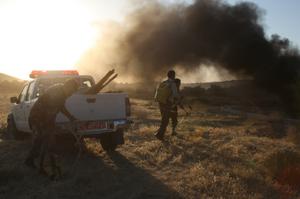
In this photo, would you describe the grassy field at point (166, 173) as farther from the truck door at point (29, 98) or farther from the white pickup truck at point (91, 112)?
the truck door at point (29, 98)

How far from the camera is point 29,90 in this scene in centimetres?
1057

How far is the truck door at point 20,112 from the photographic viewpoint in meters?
10.4

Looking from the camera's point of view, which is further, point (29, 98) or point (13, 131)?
point (13, 131)

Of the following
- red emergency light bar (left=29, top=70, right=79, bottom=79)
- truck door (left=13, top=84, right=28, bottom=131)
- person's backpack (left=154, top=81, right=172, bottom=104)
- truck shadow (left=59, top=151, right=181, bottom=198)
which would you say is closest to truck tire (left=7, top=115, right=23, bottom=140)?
truck door (left=13, top=84, right=28, bottom=131)

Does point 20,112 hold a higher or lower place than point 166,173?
higher

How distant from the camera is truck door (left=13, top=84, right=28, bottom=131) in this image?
10.4 metres

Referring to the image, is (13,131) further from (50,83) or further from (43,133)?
(43,133)

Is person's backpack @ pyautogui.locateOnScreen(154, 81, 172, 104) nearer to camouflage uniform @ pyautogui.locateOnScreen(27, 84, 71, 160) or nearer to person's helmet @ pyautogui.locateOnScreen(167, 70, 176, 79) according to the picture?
person's helmet @ pyautogui.locateOnScreen(167, 70, 176, 79)

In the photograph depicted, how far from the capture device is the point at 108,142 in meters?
10.2

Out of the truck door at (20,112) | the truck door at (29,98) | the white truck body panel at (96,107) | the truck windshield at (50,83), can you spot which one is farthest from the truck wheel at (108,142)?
the truck door at (20,112)

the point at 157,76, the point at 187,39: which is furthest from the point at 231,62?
the point at 157,76

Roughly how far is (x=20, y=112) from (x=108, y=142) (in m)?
2.24

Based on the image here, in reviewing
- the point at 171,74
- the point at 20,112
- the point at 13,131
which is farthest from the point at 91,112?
the point at 13,131

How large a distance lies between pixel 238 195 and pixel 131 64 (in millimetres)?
40873
